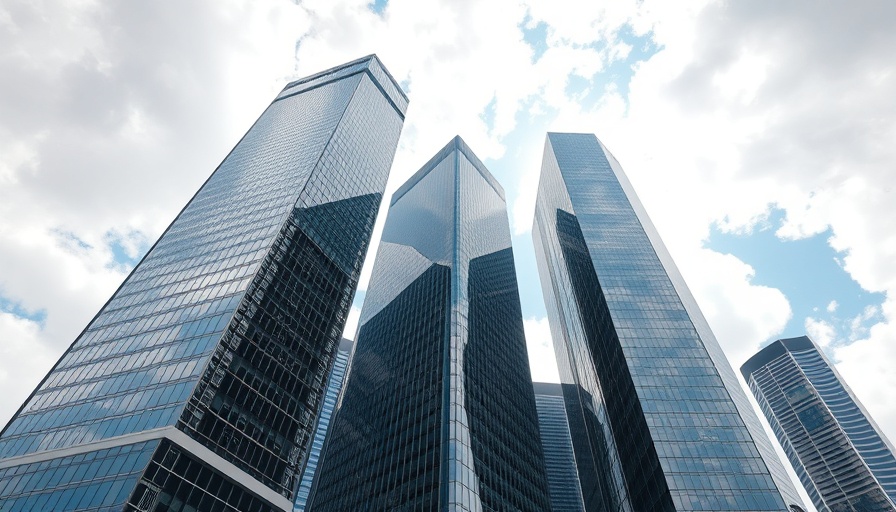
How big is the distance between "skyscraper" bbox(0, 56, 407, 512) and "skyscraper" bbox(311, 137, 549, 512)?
25.2 metres

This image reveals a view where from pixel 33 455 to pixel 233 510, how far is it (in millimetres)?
22165

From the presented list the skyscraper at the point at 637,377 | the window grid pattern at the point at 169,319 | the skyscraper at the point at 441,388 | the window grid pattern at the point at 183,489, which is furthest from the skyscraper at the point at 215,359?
the skyscraper at the point at 637,377

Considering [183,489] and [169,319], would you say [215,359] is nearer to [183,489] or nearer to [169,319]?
[169,319]

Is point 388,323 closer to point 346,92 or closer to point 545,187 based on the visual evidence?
point 346,92

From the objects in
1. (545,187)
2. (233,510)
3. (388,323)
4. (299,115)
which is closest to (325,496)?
(388,323)

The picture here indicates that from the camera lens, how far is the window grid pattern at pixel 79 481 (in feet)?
149

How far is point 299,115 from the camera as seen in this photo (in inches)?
5217

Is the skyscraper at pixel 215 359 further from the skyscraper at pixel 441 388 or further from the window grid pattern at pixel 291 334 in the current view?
the skyscraper at pixel 441 388

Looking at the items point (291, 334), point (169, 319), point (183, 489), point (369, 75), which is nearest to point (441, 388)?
point (291, 334)

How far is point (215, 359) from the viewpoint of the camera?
5994cm

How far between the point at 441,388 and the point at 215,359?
160 ft

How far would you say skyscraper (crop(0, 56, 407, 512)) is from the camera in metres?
50.1

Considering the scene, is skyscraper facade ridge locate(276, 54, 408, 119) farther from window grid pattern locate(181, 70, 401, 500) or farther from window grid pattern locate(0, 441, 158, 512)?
window grid pattern locate(0, 441, 158, 512)

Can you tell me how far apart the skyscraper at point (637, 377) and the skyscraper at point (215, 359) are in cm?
5126
